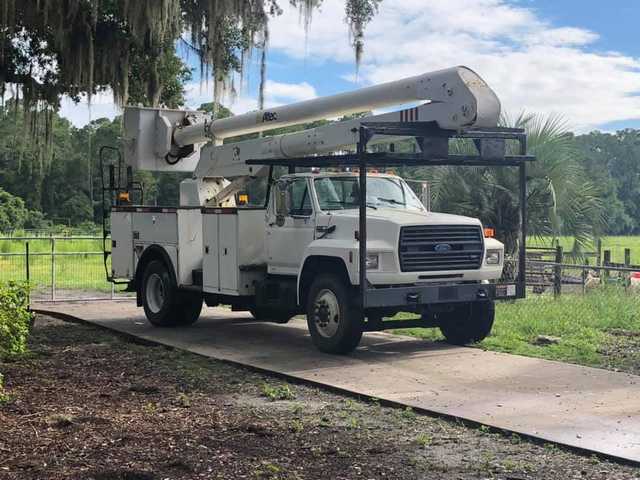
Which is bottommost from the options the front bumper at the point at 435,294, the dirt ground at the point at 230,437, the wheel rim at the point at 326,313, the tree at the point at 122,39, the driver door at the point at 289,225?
the dirt ground at the point at 230,437

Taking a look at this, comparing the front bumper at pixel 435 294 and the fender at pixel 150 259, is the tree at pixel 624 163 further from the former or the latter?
the front bumper at pixel 435 294

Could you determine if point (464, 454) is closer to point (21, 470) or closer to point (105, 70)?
point (21, 470)

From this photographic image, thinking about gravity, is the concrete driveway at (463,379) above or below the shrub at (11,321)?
below

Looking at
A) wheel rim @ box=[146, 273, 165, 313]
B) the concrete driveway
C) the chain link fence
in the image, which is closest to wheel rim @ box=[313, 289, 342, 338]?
the concrete driveway

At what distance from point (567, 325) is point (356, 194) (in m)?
3.79

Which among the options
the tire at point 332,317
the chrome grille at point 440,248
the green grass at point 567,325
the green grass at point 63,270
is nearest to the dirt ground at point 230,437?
the tire at point 332,317

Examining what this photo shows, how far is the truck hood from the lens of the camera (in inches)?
425

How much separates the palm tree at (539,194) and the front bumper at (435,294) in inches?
242

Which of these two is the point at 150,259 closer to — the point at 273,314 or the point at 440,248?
the point at 273,314

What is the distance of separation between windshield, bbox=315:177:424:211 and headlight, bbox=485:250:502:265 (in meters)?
1.27

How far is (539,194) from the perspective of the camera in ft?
57.3

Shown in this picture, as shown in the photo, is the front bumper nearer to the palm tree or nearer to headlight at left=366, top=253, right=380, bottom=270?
headlight at left=366, top=253, right=380, bottom=270

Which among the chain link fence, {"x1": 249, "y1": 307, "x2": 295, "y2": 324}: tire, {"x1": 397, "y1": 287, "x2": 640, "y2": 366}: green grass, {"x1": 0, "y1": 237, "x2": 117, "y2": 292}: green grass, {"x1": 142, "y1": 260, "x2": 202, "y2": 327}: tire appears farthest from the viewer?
{"x1": 0, "y1": 237, "x2": 117, "y2": 292}: green grass

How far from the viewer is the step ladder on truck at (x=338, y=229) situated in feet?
34.8
